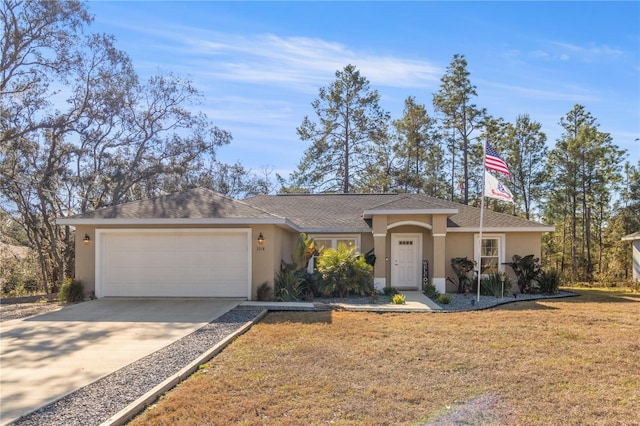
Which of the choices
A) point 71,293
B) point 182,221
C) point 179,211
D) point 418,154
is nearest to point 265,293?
point 182,221

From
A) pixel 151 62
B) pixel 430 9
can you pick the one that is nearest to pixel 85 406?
pixel 430 9

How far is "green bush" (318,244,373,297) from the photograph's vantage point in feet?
45.4

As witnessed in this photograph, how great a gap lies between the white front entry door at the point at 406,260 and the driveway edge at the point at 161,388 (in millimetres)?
9601

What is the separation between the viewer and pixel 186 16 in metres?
10.9

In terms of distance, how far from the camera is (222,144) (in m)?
25.4

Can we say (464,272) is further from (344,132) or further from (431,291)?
(344,132)

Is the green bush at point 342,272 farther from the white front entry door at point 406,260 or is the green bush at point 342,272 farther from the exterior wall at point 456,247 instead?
the exterior wall at point 456,247

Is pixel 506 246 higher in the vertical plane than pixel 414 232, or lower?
lower

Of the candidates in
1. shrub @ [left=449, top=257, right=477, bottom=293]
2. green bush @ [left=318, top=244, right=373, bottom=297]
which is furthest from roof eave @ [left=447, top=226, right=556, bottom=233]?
green bush @ [left=318, top=244, right=373, bottom=297]

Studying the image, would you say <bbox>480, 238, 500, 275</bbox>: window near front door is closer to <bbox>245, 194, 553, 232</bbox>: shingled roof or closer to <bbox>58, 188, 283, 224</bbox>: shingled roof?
<bbox>245, 194, 553, 232</bbox>: shingled roof

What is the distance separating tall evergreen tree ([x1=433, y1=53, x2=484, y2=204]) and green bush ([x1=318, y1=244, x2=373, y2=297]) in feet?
56.8

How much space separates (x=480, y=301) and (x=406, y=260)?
3729mm

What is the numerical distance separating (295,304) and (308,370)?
6316 millimetres

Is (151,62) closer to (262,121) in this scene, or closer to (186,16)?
(262,121)
